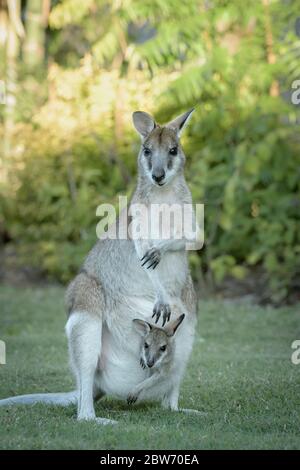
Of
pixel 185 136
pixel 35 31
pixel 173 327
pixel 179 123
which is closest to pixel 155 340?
pixel 173 327

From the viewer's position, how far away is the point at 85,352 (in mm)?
4551

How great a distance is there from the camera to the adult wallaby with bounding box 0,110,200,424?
462 cm

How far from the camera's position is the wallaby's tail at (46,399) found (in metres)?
4.78

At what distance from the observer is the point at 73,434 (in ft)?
13.2

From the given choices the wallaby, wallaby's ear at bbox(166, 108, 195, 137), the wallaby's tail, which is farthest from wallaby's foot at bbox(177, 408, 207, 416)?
wallaby's ear at bbox(166, 108, 195, 137)

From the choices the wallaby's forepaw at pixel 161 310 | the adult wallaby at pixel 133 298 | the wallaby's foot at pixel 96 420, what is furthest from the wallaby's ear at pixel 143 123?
the wallaby's foot at pixel 96 420

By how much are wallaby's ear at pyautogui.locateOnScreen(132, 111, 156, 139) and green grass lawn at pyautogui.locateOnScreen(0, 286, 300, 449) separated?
157 centimetres

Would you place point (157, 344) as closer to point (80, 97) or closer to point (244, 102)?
point (244, 102)

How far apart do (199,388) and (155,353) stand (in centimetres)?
100

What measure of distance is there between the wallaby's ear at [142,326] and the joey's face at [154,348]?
0.03 meters

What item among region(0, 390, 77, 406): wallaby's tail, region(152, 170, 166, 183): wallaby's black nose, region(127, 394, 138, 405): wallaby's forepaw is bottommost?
region(0, 390, 77, 406): wallaby's tail

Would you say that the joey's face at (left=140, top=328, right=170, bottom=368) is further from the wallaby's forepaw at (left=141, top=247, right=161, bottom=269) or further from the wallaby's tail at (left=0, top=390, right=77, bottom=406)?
the wallaby's tail at (left=0, top=390, right=77, bottom=406)

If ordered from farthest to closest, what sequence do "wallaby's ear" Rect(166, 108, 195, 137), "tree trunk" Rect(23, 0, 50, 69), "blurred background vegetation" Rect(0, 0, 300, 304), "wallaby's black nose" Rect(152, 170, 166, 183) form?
Answer: 1. "tree trunk" Rect(23, 0, 50, 69)
2. "blurred background vegetation" Rect(0, 0, 300, 304)
3. "wallaby's ear" Rect(166, 108, 195, 137)
4. "wallaby's black nose" Rect(152, 170, 166, 183)

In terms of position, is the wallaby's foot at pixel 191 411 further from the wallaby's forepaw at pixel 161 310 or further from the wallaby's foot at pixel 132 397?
the wallaby's forepaw at pixel 161 310
